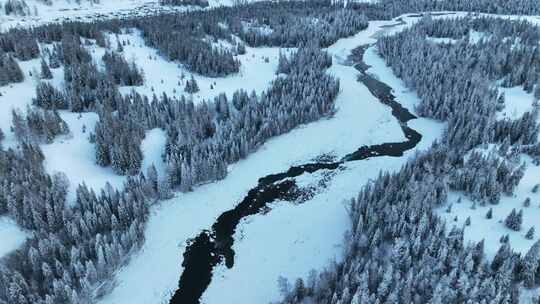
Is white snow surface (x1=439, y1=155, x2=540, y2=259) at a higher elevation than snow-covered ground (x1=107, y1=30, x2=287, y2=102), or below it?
below

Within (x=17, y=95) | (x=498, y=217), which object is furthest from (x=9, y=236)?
(x=498, y=217)

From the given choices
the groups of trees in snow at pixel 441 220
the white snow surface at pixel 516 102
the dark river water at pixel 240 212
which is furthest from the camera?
the white snow surface at pixel 516 102

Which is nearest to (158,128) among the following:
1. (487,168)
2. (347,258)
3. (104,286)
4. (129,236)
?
(129,236)

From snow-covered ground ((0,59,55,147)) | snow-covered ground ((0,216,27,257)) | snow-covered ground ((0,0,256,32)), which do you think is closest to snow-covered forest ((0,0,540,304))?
snow-covered ground ((0,216,27,257))

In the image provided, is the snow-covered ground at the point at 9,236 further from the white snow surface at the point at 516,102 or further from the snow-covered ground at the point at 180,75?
the white snow surface at the point at 516,102

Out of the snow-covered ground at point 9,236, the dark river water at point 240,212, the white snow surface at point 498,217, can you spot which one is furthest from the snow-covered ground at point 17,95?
the white snow surface at point 498,217

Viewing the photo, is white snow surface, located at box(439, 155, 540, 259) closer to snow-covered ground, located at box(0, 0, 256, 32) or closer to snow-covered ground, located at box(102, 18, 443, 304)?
snow-covered ground, located at box(102, 18, 443, 304)
